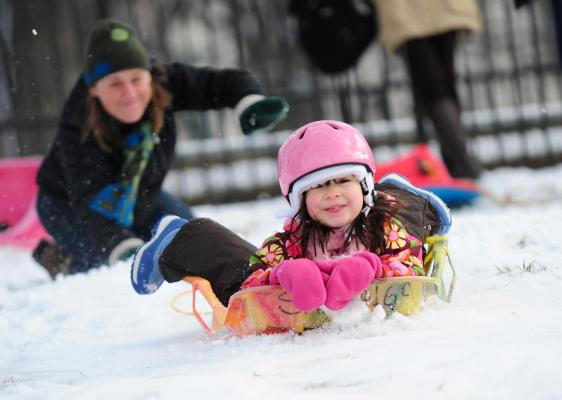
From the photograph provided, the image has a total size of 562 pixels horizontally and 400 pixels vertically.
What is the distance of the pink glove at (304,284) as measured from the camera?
87.7 inches

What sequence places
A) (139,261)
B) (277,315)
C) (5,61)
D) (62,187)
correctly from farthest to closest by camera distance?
(5,61) → (62,187) → (139,261) → (277,315)

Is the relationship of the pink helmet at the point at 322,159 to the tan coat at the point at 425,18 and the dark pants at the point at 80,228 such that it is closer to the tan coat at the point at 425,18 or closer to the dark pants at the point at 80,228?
the dark pants at the point at 80,228

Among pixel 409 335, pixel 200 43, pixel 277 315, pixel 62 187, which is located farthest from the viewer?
pixel 200 43

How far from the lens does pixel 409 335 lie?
6.77ft

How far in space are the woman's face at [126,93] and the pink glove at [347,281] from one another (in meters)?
2.01

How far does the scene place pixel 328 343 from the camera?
2184 millimetres

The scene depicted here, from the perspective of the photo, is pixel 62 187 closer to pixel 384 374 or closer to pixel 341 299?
pixel 341 299

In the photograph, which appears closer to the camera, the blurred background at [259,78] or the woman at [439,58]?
the woman at [439,58]

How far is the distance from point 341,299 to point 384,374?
50 centimetres

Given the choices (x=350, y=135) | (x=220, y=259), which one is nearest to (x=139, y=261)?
(x=220, y=259)

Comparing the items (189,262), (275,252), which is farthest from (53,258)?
(275,252)

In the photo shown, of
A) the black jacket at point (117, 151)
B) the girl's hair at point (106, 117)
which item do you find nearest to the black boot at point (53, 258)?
the black jacket at point (117, 151)

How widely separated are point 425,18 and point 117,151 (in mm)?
2072

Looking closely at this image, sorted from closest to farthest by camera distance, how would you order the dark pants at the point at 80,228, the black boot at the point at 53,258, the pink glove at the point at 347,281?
the pink glove at the point at 347,281, the dark pants at the point at 80,228, the black boot at the point at 53,258
